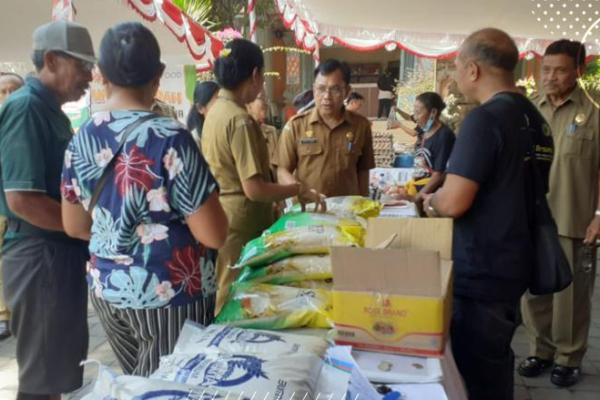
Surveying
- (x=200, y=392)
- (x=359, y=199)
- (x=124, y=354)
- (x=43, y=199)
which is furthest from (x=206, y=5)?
(x=200, y=392)

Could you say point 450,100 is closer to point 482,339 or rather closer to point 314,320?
point 482,339

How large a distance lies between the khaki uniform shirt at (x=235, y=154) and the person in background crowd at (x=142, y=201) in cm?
74

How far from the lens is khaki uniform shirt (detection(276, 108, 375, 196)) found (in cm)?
299

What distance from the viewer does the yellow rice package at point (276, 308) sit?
129cm

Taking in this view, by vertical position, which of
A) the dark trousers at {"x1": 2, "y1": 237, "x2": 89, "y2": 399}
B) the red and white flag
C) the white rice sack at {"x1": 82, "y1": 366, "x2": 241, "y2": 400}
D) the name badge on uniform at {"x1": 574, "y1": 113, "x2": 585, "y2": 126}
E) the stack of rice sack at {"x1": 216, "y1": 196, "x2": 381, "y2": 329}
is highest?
the red and white flag

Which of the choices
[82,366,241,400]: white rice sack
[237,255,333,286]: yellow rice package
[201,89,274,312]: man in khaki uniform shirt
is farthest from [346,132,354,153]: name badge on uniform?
[82,366,241,400]: white rice sack

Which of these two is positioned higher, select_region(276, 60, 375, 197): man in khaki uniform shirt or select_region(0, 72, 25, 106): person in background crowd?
select_region(0, 72, 25, 106): person in background crowd

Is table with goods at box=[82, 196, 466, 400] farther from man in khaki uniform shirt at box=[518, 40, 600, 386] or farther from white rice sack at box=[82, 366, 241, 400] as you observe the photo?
man in khaki uniform shirt at box=[518, 40, 600, 386]

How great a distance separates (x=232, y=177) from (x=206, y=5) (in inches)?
227

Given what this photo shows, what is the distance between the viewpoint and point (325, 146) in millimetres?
2980

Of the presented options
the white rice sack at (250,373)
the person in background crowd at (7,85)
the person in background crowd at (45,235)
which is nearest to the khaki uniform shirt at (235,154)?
the person in background crowd at (45,235)

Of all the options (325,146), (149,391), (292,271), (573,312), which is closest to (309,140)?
(325,146)

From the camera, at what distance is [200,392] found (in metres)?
0.81

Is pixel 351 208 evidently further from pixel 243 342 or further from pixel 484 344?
pixel 243 342
